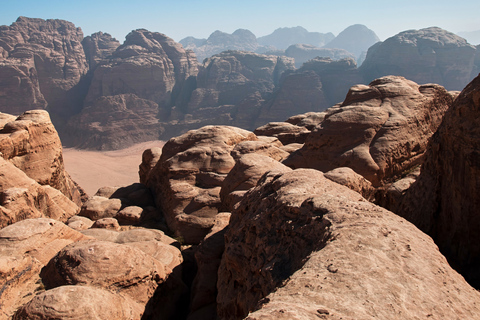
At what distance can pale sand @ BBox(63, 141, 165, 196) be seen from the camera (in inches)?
1470

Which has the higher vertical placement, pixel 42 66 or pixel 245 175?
pixel 42 66

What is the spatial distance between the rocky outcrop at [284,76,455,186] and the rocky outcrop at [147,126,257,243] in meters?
2.26

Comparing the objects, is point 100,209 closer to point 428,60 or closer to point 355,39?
point 428,60

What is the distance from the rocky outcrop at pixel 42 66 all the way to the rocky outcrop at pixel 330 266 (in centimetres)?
5607

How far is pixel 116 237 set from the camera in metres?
8.05

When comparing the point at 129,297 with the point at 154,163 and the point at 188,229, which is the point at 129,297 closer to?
the point at 188,229

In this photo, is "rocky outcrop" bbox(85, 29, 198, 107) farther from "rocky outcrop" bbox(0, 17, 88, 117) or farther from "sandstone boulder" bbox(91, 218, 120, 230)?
"sandstone boulder" bbox(91, 218, 120, 230)

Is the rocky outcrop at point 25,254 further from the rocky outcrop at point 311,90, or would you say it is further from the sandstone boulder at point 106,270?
the rocky outcrop at point 311,90

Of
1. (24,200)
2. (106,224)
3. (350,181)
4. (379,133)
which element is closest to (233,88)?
(379,133)

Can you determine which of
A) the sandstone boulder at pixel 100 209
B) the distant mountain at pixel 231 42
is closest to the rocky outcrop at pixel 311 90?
the sandstone boulder at pixel 100 209

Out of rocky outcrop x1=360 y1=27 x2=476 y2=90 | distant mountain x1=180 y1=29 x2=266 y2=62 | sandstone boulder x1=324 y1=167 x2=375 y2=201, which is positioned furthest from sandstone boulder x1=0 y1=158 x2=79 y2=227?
distant mountain x1=180 y1=29 x2=266 y2=62

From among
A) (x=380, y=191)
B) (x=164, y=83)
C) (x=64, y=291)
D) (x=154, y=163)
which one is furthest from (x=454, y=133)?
(x=164, y=83)

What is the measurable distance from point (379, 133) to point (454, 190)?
4.16 metres

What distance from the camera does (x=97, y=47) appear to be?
6719cm
